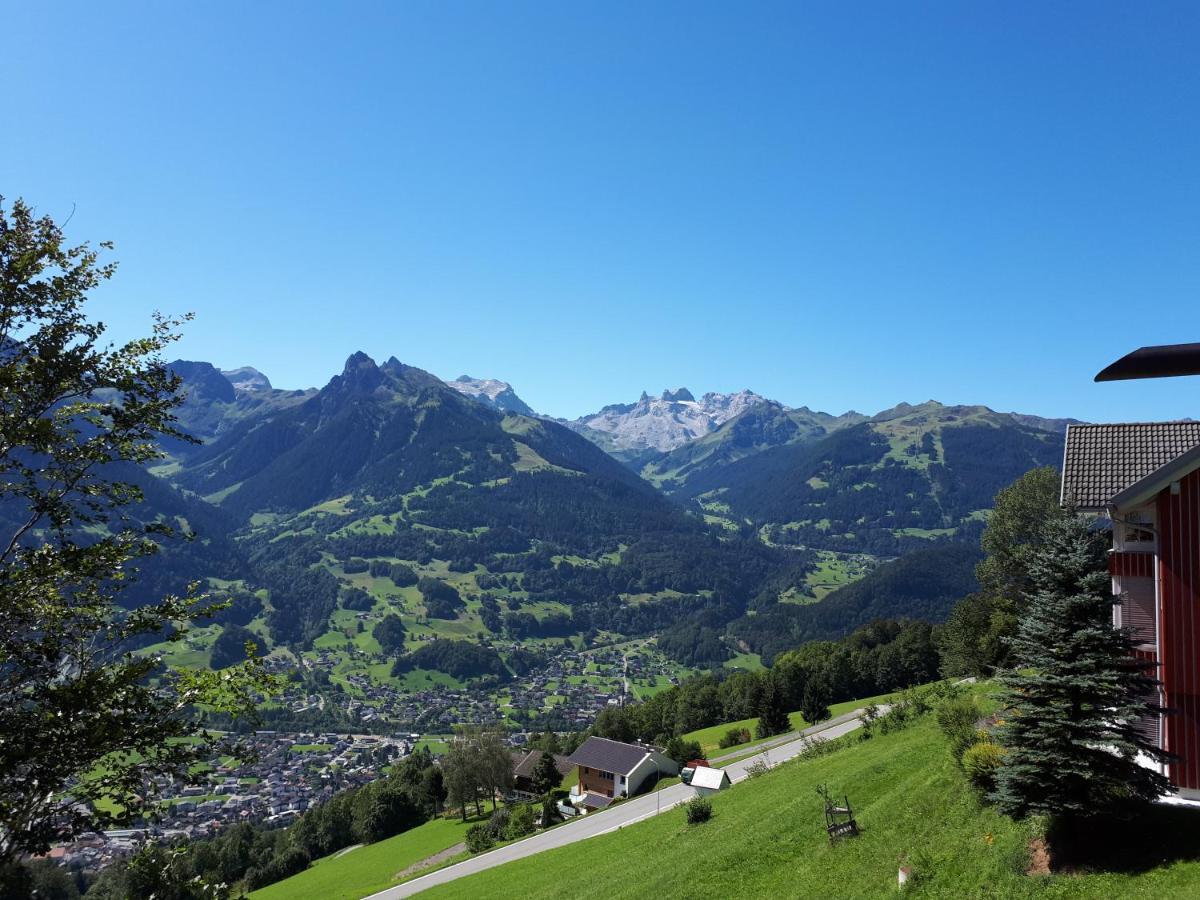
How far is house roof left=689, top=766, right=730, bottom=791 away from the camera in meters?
43.6

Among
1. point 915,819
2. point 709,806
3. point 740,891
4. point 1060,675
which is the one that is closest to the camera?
point 1060,675

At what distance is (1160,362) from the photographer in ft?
15.7

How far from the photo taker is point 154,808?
9.37 metres

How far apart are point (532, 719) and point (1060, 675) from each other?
180039mm

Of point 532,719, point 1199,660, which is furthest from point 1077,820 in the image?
point 532,719

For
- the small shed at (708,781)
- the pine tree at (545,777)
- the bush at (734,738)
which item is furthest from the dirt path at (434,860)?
the bush at (734,738)

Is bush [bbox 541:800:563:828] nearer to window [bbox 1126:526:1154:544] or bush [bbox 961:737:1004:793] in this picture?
bush [bbox 961:737:1004:793]

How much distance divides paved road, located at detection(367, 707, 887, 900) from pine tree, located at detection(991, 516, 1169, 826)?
3101 centimetres

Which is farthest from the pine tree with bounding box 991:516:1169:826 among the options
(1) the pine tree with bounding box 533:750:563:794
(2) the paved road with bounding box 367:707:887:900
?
(1) the pine tree with bounding box 533:750:563:794

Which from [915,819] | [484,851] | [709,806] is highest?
[915,819]

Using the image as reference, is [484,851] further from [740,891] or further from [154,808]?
[154,808]

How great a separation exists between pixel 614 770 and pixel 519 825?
440 inches

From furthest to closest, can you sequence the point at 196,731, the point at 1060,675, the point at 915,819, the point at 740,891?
the point at 740,891 < the point at 915,819 < the point at 1060,675 < the point at 196,731

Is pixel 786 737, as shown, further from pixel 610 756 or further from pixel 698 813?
pixel 698 813
